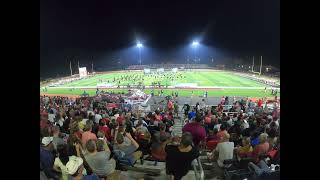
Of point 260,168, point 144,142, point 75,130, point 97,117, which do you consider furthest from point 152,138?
point 260,168

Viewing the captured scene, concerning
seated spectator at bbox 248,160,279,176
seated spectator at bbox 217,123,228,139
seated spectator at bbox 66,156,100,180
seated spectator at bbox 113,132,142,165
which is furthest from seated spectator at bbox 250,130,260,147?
seated spectator at bbox 66,156,100,180

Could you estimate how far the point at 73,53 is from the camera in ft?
18.6

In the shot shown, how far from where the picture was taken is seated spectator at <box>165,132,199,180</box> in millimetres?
5168

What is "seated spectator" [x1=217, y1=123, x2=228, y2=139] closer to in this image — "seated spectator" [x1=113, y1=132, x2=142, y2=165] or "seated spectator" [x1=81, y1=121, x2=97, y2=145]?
"seated spectator" [x1=113, y1=132, x2=142, y2=165]

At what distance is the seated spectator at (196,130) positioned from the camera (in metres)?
5.23

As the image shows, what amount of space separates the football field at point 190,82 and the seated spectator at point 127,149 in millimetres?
660

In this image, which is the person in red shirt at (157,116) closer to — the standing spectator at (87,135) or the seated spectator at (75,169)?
the standing spectator at (87,135)

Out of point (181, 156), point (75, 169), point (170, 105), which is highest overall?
point (170, 105)

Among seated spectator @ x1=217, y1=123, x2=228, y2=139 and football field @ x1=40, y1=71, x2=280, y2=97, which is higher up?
football field @ x1=40, y1=71, x2=280, y2=97

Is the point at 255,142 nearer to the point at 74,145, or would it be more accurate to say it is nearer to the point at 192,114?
the point at 192,114

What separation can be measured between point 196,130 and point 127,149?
947 mm

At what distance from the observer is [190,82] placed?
552cm
